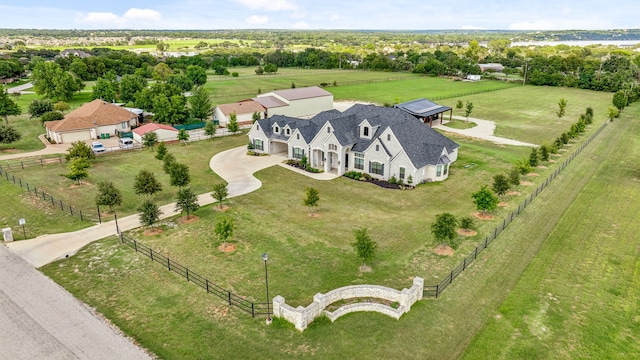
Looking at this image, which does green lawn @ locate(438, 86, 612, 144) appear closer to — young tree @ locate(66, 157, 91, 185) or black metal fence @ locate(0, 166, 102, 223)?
black metal fence @ locate(0, 166, 102, 223)

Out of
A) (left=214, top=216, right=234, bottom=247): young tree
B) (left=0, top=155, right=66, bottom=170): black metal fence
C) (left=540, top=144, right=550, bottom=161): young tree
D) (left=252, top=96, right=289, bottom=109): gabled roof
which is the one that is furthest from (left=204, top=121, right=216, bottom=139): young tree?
(left=540, top=144, right=550, bottom=161): young tree

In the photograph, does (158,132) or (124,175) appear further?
(158,132)

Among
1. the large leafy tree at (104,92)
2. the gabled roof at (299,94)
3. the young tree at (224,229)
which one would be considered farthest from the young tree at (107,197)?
the large leafy tree at (104,92)

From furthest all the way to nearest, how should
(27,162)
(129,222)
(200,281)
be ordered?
(27,162)
(129,222)
(200,281)

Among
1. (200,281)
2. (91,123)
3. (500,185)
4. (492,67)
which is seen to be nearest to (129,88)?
(91,123)

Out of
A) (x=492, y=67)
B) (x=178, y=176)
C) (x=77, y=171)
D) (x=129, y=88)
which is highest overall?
(x=492, y=67)

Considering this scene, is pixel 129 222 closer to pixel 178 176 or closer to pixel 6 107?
pixel 178 176

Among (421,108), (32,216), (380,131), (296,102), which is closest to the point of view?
(32,216)

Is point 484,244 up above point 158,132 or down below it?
below
